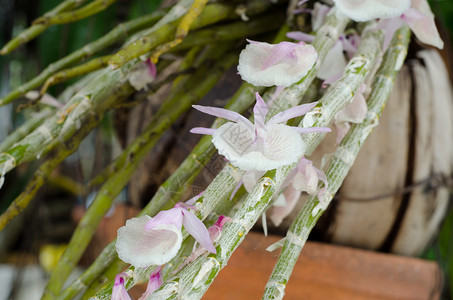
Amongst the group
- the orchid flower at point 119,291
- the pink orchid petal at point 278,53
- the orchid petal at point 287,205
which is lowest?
the orchid petal at point 287,205

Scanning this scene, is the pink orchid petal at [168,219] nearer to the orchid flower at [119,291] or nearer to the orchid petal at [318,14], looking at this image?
the orchid flower at [119,291]

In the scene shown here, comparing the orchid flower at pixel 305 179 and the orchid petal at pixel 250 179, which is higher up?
the orchid petal at pixel 250 179

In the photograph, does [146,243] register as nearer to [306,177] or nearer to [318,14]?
[306,177]

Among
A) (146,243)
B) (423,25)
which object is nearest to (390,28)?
(423,25)

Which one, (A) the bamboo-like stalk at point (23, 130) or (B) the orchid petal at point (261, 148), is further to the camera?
(A) the bamboo-like stalk at point (23, 130)

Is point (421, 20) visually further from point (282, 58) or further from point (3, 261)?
point (3, 261)

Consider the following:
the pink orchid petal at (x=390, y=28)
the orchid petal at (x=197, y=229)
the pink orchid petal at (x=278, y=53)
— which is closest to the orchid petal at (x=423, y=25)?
the pink orchid petal at (x=390, y=28)

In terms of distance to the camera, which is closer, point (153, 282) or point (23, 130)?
point (153, 282)
